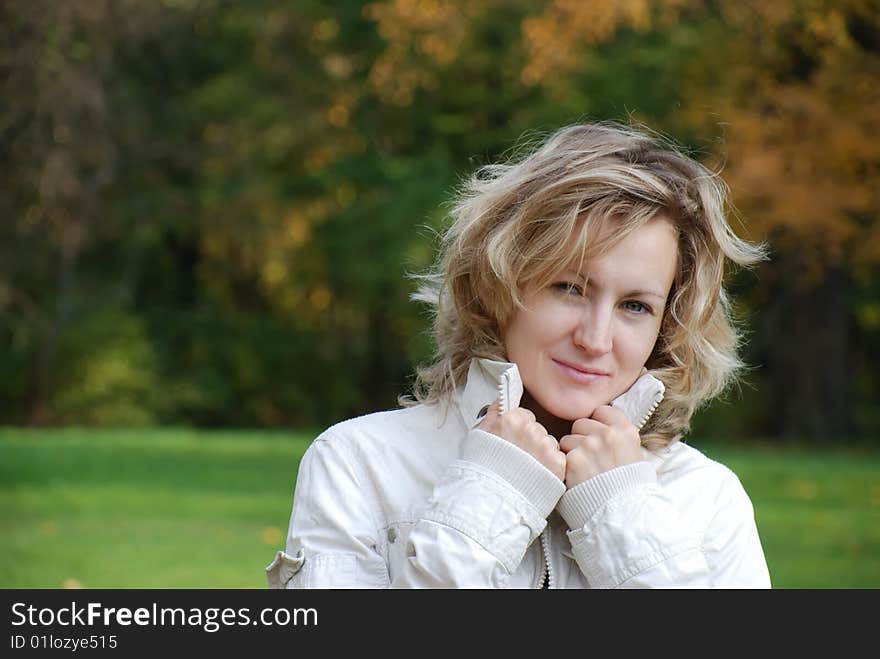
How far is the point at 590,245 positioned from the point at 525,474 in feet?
1.38

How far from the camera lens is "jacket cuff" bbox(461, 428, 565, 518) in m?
2.17

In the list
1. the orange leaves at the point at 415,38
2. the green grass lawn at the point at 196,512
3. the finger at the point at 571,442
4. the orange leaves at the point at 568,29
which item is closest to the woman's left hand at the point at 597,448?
the finger at the point at 571,442

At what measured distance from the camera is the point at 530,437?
2199 millimetres

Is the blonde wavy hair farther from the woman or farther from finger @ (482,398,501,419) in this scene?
finger @ (482,398,501,419)

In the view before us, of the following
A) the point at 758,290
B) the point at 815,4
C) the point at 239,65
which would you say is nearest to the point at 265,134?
the point at 239,65

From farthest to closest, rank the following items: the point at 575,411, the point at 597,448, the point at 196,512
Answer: the point at 196,512 < the point at 575,411 < the point at 597,448

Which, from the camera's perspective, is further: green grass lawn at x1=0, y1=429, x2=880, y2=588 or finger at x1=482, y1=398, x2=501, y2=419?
green grass lawn at x1=0, y1=429, x2=880, y2=588

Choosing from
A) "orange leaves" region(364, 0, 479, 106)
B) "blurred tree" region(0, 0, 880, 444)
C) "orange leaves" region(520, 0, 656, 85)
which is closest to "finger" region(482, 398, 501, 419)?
"blurred tree" region(0, 0, 880, 444)

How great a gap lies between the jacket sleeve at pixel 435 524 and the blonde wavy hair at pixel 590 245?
28cm

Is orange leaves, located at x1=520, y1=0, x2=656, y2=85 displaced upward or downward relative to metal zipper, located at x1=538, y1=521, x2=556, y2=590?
upward

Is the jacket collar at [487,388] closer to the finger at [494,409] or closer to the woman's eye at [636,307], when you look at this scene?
the finger at [494,409]

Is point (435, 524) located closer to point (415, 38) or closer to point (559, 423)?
point (559, 423)

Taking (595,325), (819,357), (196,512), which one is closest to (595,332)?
(595,325)
